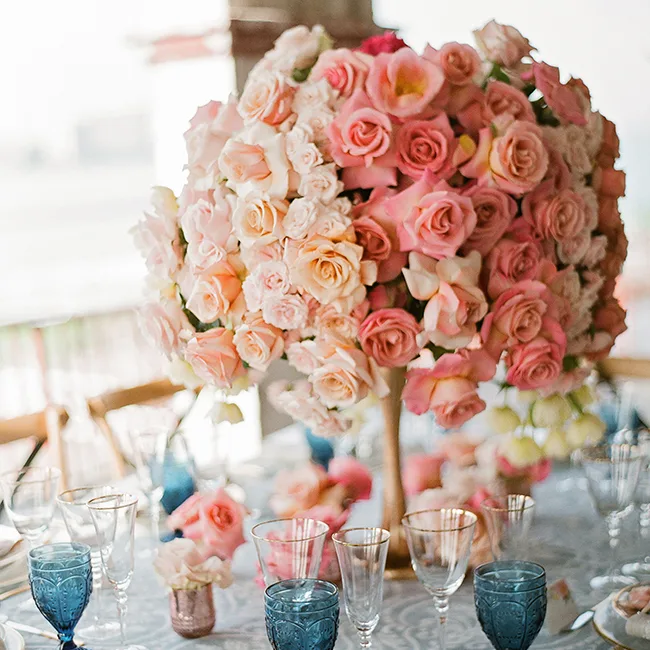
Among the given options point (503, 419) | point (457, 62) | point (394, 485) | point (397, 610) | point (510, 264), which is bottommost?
point (397, 610)

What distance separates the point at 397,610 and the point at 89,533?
395 mm

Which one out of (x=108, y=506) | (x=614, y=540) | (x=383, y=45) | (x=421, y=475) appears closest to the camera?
(x=108, y=506)

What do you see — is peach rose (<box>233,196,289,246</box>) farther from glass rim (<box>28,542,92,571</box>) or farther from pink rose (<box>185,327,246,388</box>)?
glass rim (<box>28,542,92,571</box>)

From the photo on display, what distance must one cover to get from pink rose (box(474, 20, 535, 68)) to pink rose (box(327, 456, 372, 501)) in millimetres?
586

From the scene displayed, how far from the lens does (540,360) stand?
115 cm

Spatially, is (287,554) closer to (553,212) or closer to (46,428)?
(553,212)

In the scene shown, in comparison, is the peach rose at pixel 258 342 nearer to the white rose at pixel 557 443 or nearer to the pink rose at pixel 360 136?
the pink rose at pixel 360 136

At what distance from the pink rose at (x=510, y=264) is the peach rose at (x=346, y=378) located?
0.57ft

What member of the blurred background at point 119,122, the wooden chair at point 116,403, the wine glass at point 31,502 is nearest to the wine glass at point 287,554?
the wine glass at point 31,502

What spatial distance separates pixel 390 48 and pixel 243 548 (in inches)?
29.6

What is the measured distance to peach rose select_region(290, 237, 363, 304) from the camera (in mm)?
1110

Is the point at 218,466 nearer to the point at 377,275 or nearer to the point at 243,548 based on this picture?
the point at 243,548

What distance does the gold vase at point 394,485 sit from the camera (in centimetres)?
134

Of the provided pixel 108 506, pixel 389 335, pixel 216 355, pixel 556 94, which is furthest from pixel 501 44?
pixel 108 506
